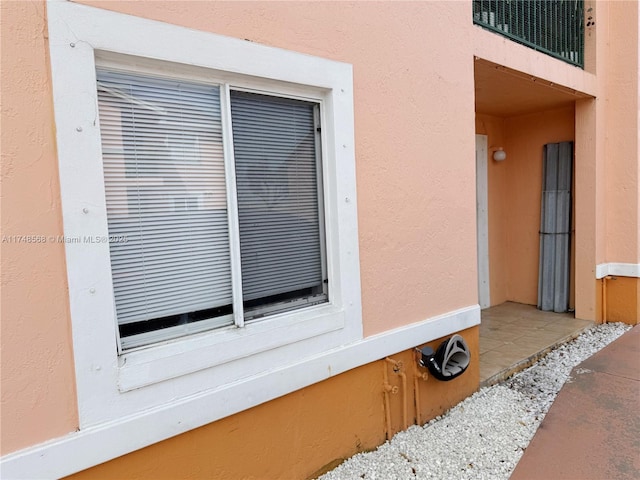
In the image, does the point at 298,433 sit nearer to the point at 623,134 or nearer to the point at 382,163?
the point at 382,163

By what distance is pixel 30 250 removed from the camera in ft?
6.02

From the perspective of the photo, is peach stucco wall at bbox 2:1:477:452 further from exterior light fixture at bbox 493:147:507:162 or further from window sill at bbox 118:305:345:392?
exterior light fixture at bbox 493:147:507:162

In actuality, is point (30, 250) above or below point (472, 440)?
above

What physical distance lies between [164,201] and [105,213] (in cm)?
35

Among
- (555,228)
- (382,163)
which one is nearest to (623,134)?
(555,228)

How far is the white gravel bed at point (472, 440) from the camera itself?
2.91 meters

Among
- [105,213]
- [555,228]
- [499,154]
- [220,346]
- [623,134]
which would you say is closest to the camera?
[105,213]

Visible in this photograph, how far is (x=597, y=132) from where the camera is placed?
19.6 ft

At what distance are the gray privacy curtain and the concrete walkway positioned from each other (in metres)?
2.50

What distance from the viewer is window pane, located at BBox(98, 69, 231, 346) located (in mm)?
2158

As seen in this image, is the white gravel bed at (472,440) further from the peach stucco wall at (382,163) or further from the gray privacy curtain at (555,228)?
the gray privacy curtain at (555,228)

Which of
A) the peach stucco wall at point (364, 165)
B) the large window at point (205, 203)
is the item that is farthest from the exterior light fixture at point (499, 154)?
the large window at point (205, 203)

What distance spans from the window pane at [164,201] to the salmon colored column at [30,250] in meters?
0.28

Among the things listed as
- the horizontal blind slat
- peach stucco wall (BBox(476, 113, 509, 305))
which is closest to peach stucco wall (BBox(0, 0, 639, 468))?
the horizontal blind slat
